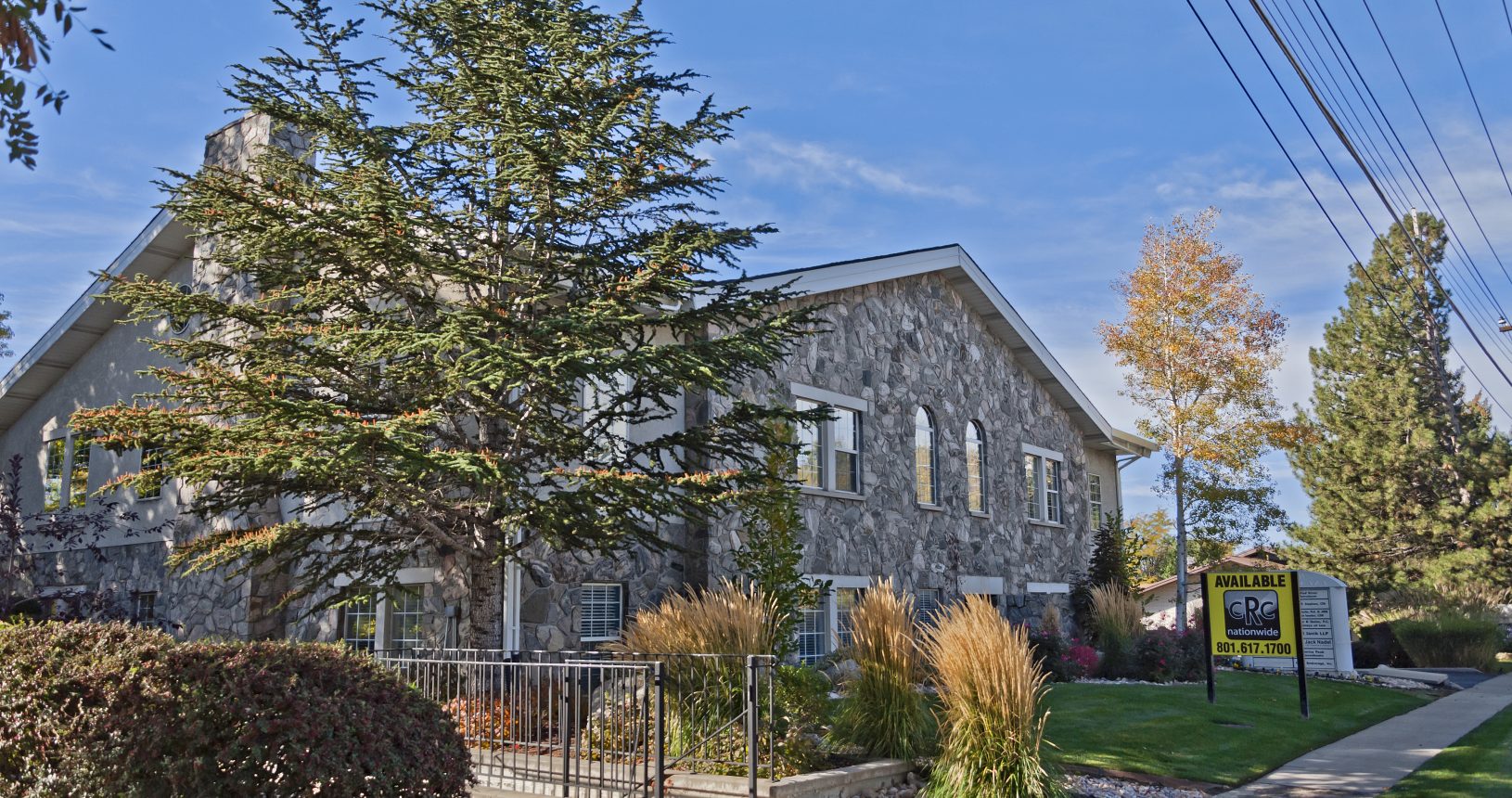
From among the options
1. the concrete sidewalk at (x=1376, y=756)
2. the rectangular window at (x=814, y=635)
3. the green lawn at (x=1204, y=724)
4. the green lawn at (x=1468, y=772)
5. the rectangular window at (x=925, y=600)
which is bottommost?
the concrete sidewalk at (x=1376, y=756)

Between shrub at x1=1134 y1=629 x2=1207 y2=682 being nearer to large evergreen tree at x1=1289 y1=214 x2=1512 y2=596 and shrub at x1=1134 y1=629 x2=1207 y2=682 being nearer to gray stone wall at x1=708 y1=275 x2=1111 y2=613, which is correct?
gray stone wall at x1=708 y1=275 x2=1111 y2=613

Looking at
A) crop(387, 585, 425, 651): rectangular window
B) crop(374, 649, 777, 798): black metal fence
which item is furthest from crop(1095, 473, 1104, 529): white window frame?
crop(374, 649, 777, 798): black metal fence

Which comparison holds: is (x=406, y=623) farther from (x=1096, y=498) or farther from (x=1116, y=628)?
(x=1096, y=498)

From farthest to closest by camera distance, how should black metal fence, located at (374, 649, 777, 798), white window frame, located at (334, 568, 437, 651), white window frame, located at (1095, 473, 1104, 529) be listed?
white window frame, located at (1095, 473, 1104, 529) → white window frame, located at (334, 568, 437, 651) → black metal fence, located at (374, 649, 777, 798)

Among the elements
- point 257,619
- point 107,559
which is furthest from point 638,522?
point 107,559

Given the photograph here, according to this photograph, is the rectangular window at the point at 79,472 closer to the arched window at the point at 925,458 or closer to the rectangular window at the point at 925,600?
the arched window at the point at 925,458

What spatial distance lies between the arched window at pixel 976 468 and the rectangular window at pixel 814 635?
557 cm

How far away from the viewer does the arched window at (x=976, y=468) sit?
2305 centimetres

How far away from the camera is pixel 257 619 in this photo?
1655 cm

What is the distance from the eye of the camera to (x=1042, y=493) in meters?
26.0

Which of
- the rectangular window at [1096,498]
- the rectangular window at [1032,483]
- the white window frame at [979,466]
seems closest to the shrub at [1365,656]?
the rectangular window at [1096,498]

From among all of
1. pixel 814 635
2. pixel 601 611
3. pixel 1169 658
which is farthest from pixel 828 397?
pixel 1169 658

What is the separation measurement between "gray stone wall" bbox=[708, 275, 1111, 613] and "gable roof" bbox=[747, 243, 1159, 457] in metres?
0.29

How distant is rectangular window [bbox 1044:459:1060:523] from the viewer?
26.4 metres
